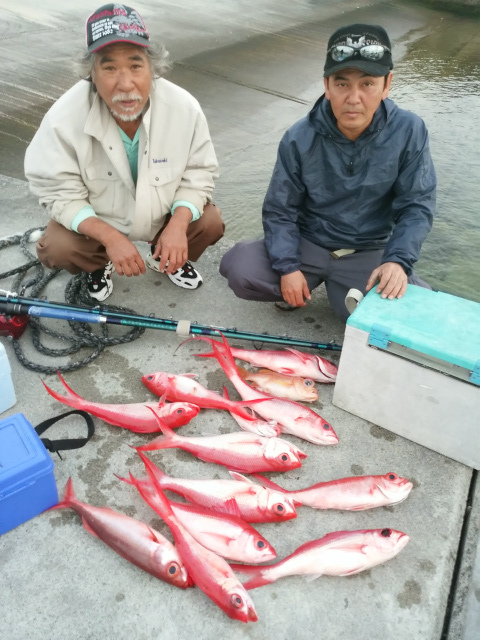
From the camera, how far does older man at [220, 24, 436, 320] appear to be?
2.47 metres

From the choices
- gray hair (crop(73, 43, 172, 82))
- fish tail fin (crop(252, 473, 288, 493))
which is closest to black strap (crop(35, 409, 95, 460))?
fish tail fin (crop(252, 473, 288, 493))

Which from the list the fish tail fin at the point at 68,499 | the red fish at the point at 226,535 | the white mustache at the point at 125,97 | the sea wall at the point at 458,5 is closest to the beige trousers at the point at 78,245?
the white mustache at the point at 125,97

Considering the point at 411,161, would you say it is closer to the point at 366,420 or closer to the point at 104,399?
the point at 366,420

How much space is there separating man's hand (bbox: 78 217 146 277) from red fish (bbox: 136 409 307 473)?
2.91 feet

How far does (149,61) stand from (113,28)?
0.24m

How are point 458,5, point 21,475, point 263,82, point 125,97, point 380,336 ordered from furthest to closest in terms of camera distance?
point 458,5 → point 263,82 → point 125,97 → point 380,336 → point 21,475

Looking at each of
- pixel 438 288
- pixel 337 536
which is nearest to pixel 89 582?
pixel 337 536

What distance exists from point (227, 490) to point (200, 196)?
166 centimetres

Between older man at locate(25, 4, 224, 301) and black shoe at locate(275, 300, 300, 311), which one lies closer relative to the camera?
older man at locate(25, 4, 224, 301)

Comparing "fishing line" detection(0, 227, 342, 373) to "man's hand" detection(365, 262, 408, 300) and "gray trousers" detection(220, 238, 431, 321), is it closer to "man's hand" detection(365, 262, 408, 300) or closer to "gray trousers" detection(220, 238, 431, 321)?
"gray trousers" detection(220, 238, 431, 321)

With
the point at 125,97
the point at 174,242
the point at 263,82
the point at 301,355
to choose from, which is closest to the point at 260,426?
the point at 301,355

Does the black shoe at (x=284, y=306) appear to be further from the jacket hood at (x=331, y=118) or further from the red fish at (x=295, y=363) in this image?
the jacket hood at (x=331, y=118)

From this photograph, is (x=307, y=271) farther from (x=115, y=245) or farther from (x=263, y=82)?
(x=263, y=82)

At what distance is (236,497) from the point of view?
2020 millimetres
